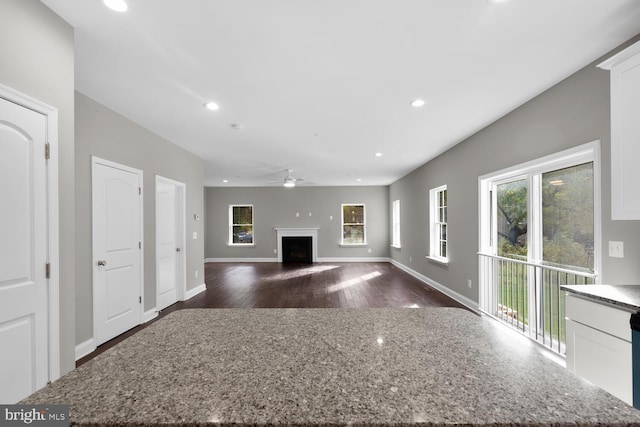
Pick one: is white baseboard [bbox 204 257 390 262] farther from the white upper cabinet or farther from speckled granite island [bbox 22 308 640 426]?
speckled granite island [bbox 22 308 640 426]

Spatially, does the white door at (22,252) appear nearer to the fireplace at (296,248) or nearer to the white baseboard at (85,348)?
the white baseboard at (85,348)

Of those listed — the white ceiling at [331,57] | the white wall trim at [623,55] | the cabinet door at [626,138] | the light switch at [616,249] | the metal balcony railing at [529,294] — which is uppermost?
the white ceiling at [331,57]

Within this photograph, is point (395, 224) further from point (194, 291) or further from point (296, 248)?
point (194, 291)

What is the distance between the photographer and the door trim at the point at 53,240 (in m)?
1.68

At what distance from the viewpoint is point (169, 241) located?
433 centimetres

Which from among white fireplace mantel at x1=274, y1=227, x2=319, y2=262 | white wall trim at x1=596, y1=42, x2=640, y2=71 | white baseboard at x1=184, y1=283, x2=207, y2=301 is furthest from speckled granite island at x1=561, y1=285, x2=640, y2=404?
white fireplace mantel at x1=274, y1=227, x2=319, y2=262

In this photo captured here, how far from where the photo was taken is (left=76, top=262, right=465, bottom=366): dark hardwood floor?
4.48 m

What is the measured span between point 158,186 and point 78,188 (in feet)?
4.42

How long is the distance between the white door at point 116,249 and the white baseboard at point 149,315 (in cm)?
9

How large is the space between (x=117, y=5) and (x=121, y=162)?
2.10 metres

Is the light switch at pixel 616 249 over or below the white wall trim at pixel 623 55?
below

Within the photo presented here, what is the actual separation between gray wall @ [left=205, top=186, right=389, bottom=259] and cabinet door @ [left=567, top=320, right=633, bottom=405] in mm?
7358

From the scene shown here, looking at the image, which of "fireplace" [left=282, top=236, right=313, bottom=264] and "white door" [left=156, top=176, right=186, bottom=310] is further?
"fireplace" [left=282, top=236, right=313, bottom=264]

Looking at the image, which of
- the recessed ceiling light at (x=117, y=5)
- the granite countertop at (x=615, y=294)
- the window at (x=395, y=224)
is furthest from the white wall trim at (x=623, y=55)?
the window at (x=395, y=224)
